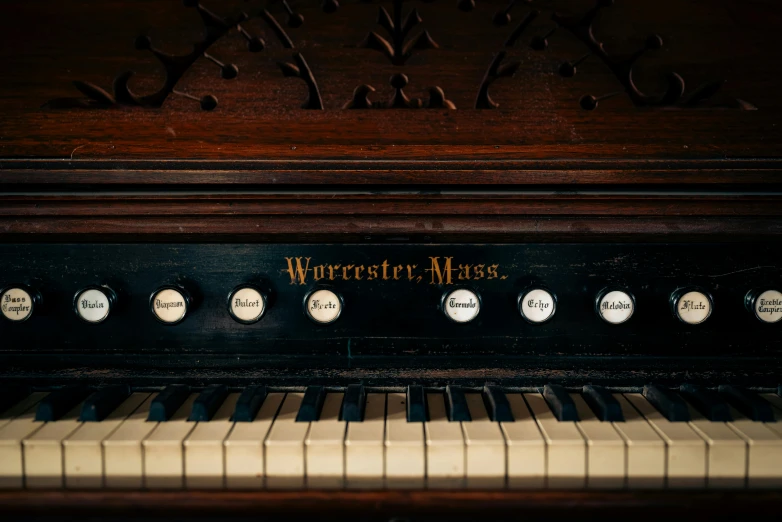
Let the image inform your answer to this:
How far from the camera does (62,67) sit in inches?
56.3

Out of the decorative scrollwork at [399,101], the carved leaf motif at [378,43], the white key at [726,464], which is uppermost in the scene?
the carved leaf motif at [378,43]

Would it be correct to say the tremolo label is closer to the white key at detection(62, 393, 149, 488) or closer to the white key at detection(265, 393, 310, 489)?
the white key at detection(265, 393, 310, 489)

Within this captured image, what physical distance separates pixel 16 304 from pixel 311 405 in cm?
85

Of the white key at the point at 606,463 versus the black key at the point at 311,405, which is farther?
the black key at the point at 311,405

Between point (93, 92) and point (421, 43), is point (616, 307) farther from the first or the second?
point (93, 92)

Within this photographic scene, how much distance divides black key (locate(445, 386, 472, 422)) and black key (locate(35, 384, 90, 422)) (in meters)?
0.95

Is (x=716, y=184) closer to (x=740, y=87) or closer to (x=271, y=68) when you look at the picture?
(x=740, y=87)

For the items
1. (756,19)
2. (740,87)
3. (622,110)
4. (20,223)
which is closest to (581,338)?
(622,110)

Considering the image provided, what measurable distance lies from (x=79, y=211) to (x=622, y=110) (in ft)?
4.95

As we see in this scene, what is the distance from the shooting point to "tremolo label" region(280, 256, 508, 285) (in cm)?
142

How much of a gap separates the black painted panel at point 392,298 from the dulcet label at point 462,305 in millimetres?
40

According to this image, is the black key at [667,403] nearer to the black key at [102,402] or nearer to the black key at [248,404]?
the black key at [248,404]

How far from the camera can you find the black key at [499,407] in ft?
3.95

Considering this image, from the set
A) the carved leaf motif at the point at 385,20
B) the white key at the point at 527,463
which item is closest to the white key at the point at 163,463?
the white key at the point at 527,463
